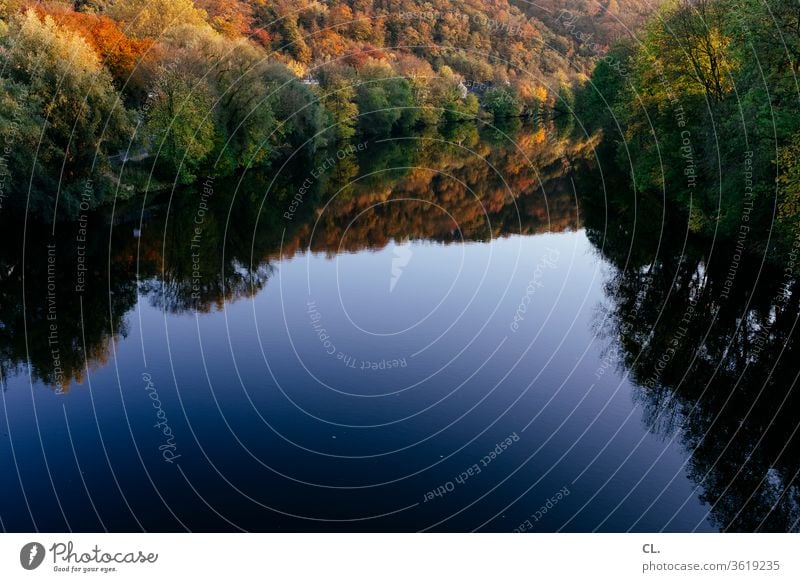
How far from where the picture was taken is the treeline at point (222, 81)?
4062 cm

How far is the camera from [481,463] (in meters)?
19.9

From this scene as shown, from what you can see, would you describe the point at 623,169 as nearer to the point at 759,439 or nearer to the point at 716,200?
the point at 716,200

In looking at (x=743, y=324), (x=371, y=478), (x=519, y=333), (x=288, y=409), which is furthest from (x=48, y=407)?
(x=743, y=324)

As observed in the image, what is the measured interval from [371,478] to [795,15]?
75.1ft

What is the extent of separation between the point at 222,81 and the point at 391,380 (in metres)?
37.6

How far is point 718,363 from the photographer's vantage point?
2547 cm

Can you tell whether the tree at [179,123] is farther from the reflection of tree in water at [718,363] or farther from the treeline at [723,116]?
the treeline at [723,116]

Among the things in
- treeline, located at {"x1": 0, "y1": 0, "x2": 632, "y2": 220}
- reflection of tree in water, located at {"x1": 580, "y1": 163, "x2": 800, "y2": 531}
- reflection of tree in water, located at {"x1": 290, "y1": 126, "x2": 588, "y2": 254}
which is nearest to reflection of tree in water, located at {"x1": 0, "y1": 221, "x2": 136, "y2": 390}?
treeline, located at {"x1": 0, "y1": 0, "x2": 632, "y2": 220}

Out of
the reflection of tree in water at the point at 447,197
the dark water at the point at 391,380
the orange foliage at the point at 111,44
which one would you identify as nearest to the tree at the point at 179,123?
the orange foliage at the point at 111,44

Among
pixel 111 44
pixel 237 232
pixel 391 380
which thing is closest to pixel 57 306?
pixel 391 380

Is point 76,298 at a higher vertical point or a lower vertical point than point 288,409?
higher

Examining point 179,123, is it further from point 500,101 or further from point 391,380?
point 500,101

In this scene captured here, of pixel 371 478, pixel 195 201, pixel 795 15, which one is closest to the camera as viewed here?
pixel 371 478

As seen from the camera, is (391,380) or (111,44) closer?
(391,380)
